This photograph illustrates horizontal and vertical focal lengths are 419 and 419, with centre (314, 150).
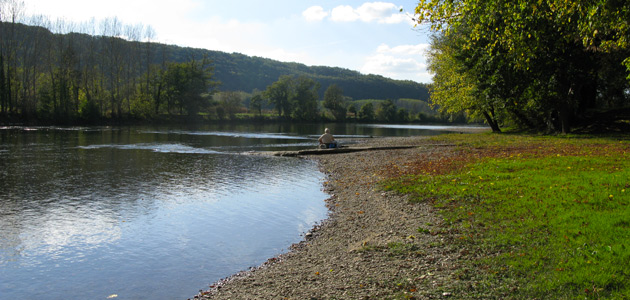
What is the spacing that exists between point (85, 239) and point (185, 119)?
105474 mm

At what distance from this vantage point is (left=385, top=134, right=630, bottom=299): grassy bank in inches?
260

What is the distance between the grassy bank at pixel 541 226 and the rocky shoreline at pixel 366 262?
0.42 m

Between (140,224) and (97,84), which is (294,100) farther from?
(140,224)

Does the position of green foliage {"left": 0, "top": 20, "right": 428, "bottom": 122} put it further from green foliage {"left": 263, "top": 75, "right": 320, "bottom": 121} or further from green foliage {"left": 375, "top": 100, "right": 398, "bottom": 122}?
green foliage {"left": 375, "top": 100, "right": 398, "bottom": 122}

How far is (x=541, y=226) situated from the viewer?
9062 millimetres

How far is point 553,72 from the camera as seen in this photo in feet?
112

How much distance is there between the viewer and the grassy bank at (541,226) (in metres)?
6.59

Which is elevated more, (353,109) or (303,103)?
(303,103)

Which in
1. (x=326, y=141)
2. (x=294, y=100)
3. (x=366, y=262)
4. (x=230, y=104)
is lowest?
(x=366, y=262)

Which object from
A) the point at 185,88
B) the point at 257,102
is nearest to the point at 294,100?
the point at 257,102

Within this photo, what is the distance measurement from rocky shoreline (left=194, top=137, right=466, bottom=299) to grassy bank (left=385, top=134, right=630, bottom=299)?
16.5 inches

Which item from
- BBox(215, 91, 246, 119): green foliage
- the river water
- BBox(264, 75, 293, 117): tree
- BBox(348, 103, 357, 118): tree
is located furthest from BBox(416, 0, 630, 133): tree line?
BBox(348, 103, 357, 118): tree

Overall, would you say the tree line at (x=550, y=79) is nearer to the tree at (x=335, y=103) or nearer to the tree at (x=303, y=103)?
the tree at (x=303, y=103)

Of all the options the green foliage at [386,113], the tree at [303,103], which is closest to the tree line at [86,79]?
the tree at [303,103]
